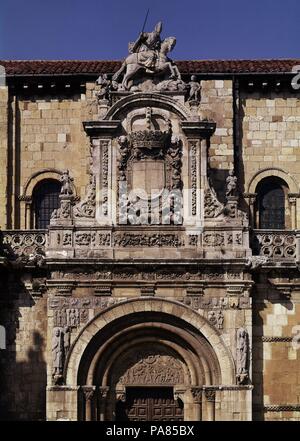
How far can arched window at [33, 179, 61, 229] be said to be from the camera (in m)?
39.4

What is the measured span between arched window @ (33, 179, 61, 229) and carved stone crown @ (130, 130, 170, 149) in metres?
4.21

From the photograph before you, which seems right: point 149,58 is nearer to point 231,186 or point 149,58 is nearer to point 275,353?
point 231,186

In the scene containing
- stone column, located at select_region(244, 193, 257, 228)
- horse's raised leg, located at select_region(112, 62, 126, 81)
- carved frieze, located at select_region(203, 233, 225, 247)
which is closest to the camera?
carved frieze, located at select_region(203, 233, 225, 247)

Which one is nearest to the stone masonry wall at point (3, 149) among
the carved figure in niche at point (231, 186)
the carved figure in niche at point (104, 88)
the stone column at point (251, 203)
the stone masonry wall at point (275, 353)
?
the carved figure in niche at point (104, 88)

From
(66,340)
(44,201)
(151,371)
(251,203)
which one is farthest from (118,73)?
(151,371)

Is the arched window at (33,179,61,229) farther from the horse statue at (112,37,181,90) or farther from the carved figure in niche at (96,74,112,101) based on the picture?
the horse statue at (112,37,181,90)

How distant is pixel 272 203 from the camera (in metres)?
39.5

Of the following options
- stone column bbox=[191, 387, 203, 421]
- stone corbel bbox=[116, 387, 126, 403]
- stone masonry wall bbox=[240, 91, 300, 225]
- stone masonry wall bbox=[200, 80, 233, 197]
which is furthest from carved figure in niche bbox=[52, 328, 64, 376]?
stone masonry wall bbox=[240, 91, 300, 225]

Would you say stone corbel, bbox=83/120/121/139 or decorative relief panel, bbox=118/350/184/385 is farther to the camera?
stone corbel, bbox=83/120/121/139

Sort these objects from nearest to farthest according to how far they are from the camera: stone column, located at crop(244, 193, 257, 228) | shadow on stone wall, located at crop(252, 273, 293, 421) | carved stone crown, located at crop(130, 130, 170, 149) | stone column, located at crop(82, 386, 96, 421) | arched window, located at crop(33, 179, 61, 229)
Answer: stone column, located at crop(82, 386, 96, 421), shadow on stone wall, located at crop(252, 273, 293, 421), carved stone crown, located at crop(130, 130, 170, 149), stone column, located at crop(244, 193, 257, 228), arched window, located at crop(33, 179, 61, 229)

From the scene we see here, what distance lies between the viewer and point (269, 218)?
3931 cm

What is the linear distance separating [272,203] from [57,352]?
8580 mm

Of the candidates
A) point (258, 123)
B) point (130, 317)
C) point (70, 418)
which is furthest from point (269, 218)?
point (70, 418)

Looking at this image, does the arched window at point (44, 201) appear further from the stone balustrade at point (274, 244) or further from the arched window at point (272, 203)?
the stone balustrade at point (274, 244)
